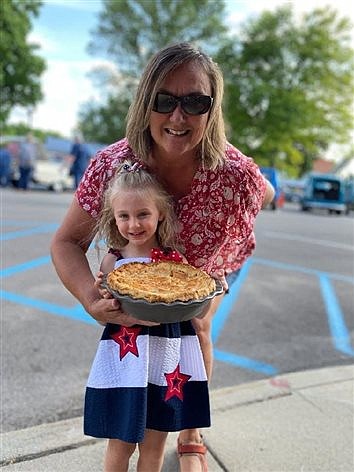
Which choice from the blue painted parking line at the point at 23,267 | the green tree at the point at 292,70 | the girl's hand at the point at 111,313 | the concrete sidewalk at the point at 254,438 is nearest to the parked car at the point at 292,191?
the green tree at the point at 292,70

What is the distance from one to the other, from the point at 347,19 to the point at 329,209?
48.1 ft

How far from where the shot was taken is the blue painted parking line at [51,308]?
428 cm

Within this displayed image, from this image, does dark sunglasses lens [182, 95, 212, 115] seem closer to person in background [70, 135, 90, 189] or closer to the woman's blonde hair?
the woman's blonde hair

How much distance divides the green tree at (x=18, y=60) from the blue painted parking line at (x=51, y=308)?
23.5 meters

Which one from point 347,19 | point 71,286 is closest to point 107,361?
point 71,286

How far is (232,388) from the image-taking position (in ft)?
10.2

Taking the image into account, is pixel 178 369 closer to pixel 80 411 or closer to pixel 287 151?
pixel 80 411

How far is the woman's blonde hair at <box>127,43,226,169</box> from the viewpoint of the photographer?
1778mm

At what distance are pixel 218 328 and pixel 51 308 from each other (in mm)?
1501

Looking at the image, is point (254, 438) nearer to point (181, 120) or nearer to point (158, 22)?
point (181, 120)

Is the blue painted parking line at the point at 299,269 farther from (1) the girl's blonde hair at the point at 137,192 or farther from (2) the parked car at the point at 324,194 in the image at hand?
(2) the parked car at the point at 324,194

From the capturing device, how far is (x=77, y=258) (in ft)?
6.35

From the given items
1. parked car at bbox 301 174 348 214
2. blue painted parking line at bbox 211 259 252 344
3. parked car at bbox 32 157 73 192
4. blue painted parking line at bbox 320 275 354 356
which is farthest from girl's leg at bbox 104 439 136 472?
parked car at bbox 301 174 348 214

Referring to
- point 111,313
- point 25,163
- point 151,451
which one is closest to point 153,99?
point 111,313
